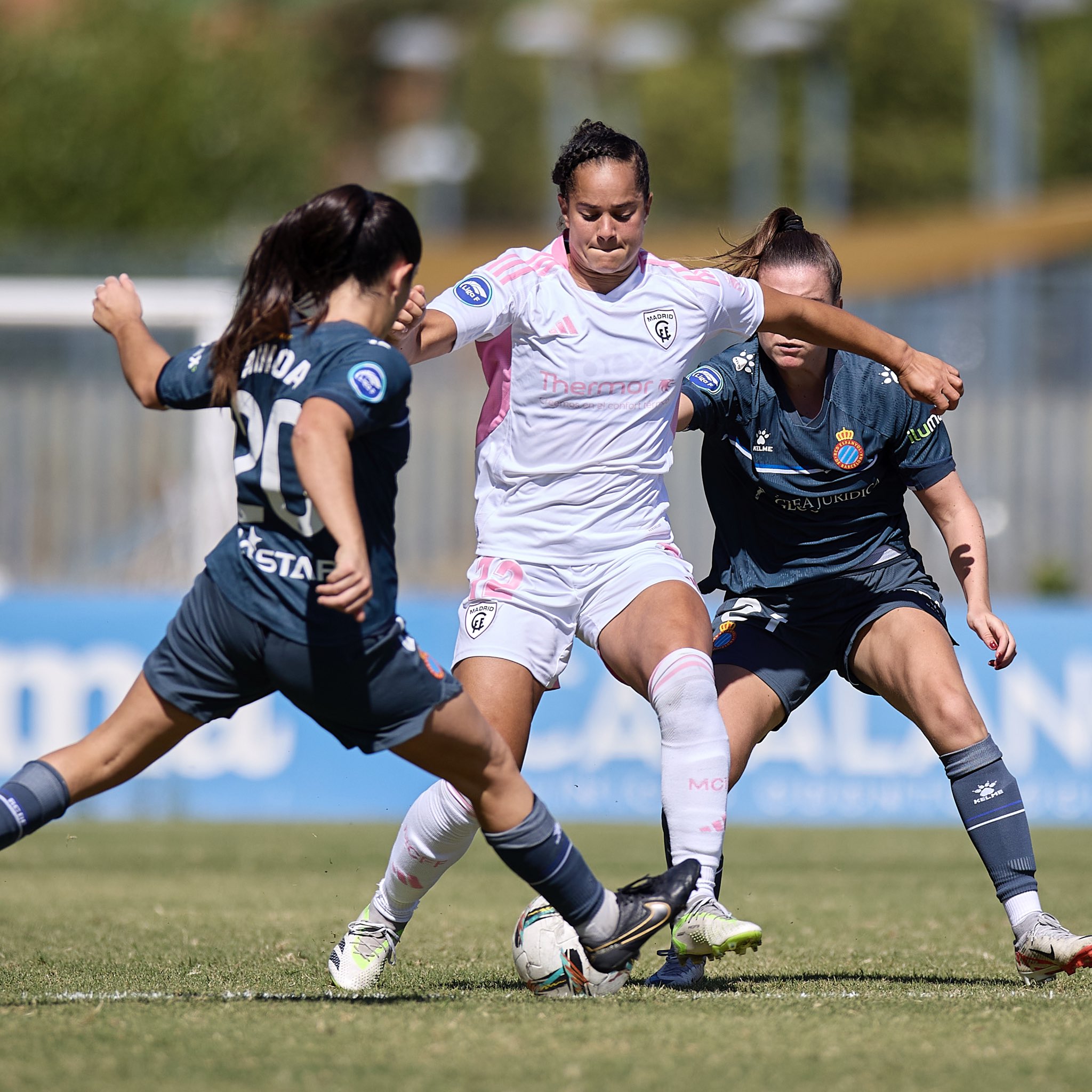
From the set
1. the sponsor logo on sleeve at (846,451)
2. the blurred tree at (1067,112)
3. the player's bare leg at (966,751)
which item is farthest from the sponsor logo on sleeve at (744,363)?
the blurred tree at (1067,112)

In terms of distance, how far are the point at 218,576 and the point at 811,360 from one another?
2.25 m

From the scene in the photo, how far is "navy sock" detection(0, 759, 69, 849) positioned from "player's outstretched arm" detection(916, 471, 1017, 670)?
2.76 metres

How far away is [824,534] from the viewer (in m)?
5.70

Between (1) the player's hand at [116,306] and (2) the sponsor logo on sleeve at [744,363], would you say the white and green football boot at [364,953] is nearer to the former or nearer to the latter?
(1) the player's hand at [116,306]

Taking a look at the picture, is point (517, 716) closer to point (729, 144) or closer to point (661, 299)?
point (661, 299)

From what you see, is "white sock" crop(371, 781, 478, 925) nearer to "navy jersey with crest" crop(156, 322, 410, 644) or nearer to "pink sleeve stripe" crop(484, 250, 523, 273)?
"navy jersey with crest" crop(156, 322, 410, 644)

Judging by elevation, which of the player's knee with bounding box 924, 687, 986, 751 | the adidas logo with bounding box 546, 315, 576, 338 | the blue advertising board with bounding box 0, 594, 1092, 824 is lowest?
the blue advertising board with bounding box 0, 594, 1092, 824

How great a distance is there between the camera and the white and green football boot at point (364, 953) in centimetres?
520

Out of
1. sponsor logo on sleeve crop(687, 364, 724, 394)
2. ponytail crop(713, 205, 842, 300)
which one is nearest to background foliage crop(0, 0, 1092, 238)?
ponytail crop(713, 205, 842, 300)

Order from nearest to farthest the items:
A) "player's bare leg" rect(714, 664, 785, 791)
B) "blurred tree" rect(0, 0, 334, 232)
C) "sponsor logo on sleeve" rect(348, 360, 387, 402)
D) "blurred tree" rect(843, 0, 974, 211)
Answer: "sponsor logo on sleeve" rect(348, 360, 387, 402), "player's bare leg" rect(714, 664, 785, 791), "blurred tree" rect(0, 0, 334, 232), "blurred tree" rect(843, 0, 974, 211)

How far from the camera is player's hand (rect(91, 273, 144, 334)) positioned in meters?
4.70

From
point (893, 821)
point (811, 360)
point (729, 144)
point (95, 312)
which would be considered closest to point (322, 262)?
point (95, 312)

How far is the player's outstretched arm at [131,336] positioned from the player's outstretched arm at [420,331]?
664 mm

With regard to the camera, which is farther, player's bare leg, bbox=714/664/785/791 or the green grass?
player's bare leg, bbox=714/664/785/791
